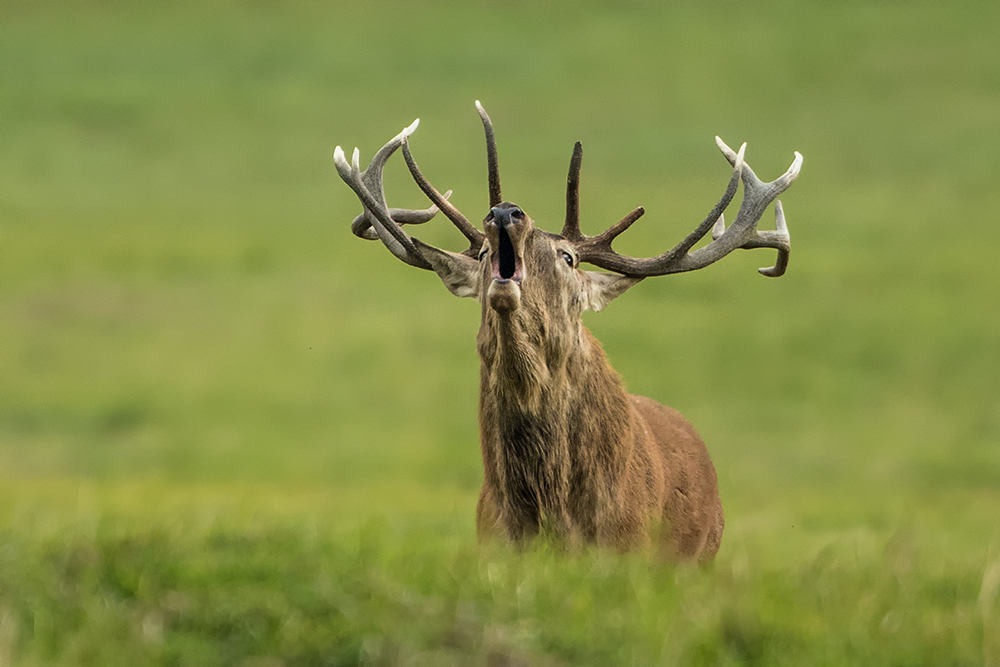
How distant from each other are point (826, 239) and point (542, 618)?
4492 cm

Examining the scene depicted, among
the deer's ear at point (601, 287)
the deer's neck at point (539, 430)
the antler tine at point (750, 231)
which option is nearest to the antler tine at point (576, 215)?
the deer's ear at point (601, 287)

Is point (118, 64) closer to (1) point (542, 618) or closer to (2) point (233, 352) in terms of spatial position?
(2) point (233, 352)

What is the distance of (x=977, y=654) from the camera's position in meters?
5.15

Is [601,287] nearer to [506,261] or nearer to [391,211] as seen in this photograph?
[506,261]

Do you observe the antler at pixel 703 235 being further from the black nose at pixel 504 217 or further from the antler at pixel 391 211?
the black nose at pixel 504 217

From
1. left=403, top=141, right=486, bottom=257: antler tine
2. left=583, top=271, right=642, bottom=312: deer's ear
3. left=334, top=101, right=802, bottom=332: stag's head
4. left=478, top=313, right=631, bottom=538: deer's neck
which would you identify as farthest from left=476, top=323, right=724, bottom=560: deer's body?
left=403, top=141, right=486, bottom=257: antler tine

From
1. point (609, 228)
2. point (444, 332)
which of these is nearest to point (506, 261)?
point (609, 228)

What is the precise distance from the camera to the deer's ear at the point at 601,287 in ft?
30.3

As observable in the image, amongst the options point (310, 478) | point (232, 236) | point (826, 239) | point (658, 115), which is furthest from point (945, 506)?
point (658, 115)

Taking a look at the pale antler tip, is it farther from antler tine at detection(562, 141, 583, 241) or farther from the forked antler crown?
antler tine at detection(562, 141, 583, 241)

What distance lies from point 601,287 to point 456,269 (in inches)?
34.6

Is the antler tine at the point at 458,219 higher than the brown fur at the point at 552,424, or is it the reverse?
the antler tine at the point at 458,219

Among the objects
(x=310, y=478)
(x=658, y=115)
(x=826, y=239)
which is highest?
(x=658, y=115)

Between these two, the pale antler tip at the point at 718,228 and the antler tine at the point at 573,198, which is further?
the pale antler tip at the point at 718,228
